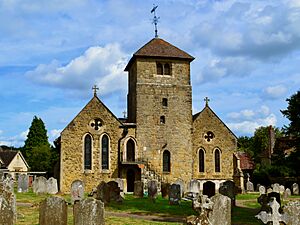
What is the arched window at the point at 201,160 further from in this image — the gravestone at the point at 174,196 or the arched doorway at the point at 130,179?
the gravestone at the point at 174,196

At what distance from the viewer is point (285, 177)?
1772 inches

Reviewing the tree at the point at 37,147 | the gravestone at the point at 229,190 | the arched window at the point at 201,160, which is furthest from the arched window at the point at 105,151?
the tree at the point at 37,147

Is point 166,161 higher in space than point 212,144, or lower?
lower

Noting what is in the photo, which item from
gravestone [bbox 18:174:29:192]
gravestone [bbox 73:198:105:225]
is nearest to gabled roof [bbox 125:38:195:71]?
gravestone [bbox 18:174:29:192]

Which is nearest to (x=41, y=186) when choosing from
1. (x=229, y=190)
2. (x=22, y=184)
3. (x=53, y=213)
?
(x=22, y=184)

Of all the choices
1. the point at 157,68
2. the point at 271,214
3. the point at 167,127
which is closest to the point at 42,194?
the point at 167,127

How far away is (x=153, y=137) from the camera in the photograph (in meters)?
40.4

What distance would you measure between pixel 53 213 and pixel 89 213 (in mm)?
1660

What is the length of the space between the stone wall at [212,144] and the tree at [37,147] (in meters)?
37.2

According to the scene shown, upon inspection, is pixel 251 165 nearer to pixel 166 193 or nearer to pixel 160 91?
pixel 160 91

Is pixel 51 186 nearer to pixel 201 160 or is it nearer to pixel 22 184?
pixel 22 184

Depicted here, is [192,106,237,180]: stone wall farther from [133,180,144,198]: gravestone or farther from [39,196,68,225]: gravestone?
[39,196,68,225]: gravestone

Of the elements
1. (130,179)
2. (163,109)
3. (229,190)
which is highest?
(163,109)

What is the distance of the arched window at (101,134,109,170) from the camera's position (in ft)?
128
